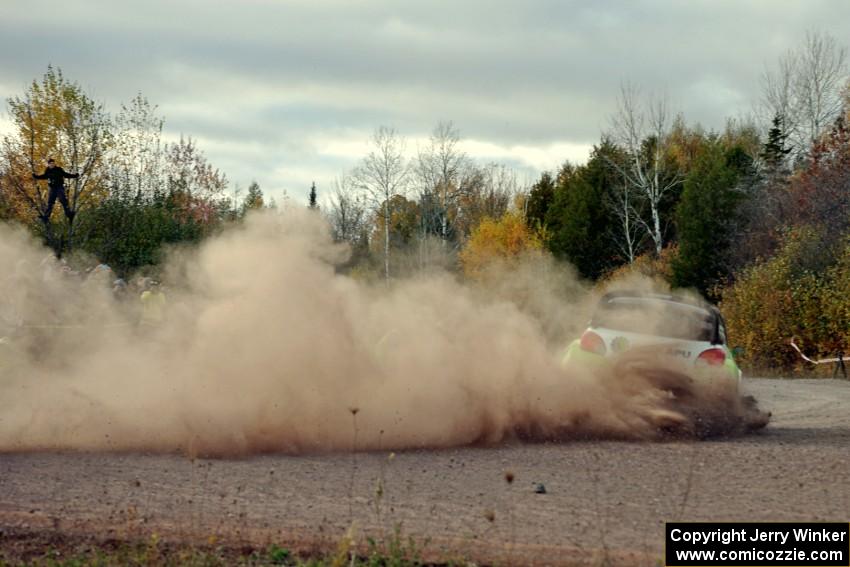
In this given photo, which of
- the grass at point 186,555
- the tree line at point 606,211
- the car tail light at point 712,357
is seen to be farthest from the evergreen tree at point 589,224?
the grass at point 186,555

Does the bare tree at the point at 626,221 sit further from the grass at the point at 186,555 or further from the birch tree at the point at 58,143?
the grass at the point at 186,555

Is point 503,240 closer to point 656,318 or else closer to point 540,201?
point 540,201

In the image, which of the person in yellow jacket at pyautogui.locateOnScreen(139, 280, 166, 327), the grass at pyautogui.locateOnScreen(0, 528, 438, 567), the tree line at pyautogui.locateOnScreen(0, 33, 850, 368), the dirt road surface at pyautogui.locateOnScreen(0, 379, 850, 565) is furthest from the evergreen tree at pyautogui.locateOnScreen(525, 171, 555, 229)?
the grass at pyautogui.locateOnScreen(0, 528, 438, 567)

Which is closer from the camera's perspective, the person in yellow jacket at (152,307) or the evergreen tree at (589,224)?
the person in yellow jacket at (152,307)

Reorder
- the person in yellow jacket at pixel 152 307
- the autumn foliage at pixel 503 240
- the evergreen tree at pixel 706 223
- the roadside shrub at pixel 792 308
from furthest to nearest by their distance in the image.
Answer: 1. the autumn foliage at pixel 503 240
2. the evergreen tree at pixel 706 223
3. the roadside shrub at pixel 792 308
4. the person in yellow jacket at pixel 152 307

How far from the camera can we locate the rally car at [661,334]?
14.1m

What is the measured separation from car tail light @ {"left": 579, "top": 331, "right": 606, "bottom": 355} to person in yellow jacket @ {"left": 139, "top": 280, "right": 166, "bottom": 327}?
5812mm

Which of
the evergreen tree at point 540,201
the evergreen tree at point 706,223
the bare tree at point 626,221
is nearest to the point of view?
the evergreen tree at point 706,223

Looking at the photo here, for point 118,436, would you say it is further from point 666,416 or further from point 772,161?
point 772,161

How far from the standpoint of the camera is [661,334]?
1445cm

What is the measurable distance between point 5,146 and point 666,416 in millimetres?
34156

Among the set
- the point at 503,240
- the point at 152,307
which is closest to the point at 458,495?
the point at 152,307

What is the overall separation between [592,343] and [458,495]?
5.37m

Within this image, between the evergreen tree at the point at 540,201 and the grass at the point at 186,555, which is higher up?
the evergreen tree at the point at 540,201
